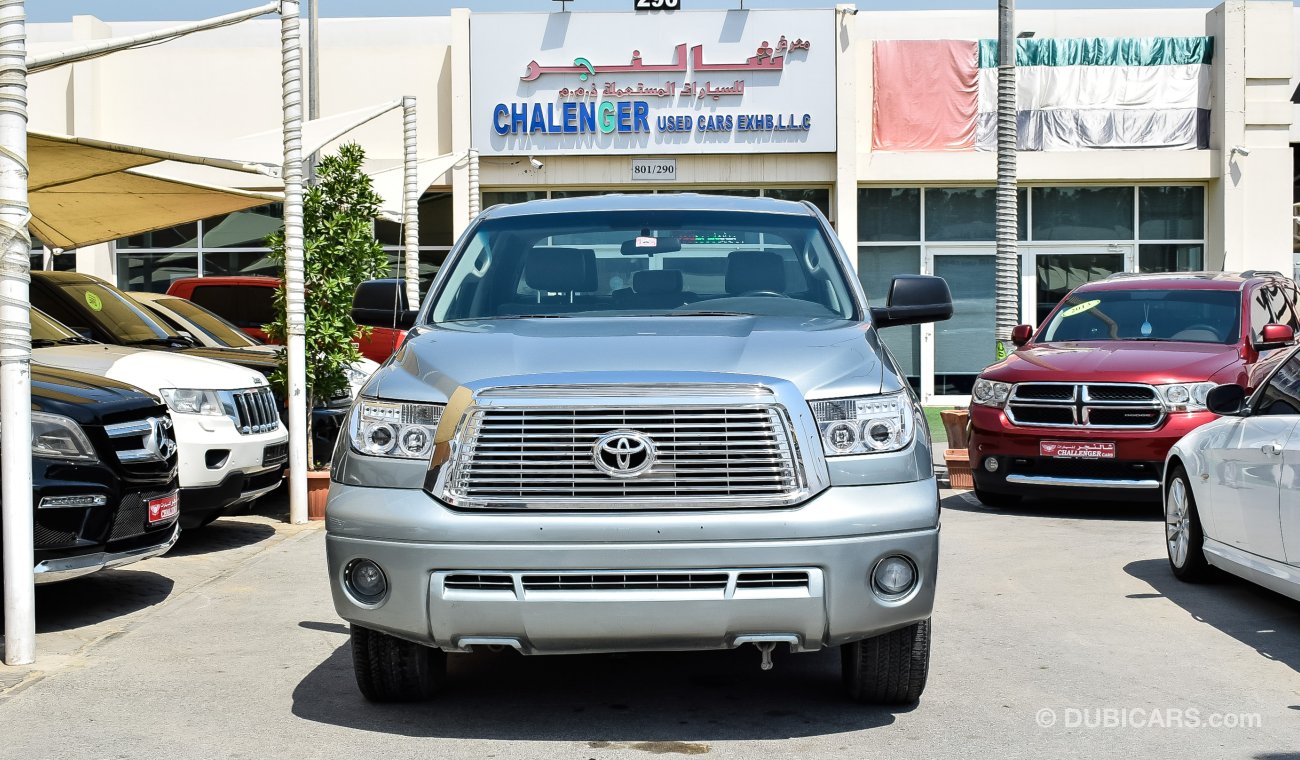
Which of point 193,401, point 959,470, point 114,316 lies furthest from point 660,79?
point 193,401

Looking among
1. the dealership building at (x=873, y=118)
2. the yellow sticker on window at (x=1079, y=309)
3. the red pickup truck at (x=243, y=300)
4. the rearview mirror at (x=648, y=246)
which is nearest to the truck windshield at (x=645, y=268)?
the rearview mirror at (x=648, y=246)

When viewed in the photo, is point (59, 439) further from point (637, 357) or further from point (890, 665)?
point (890, 665)

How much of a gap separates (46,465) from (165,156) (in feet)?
13.7

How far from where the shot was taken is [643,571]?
15.4 feet

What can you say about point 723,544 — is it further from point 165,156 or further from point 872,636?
point 165,156

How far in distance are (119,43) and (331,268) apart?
14.5 feet

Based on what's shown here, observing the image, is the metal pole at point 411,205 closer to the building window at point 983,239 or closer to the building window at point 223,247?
the building window at point 223,247

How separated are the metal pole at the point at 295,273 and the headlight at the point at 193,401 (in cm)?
106

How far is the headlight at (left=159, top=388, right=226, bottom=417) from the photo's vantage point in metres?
9.73

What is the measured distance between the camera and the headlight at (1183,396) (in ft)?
35.9

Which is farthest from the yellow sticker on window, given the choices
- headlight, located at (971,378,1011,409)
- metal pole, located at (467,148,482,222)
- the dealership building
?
the dealership building

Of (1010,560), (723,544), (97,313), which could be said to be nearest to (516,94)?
(97,313)

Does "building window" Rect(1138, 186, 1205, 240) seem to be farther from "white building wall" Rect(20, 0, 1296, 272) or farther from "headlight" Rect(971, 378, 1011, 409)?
"headlight" Rect(971, 378, 1011, 409)

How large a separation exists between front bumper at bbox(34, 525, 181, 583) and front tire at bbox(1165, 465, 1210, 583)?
17.7 feet
